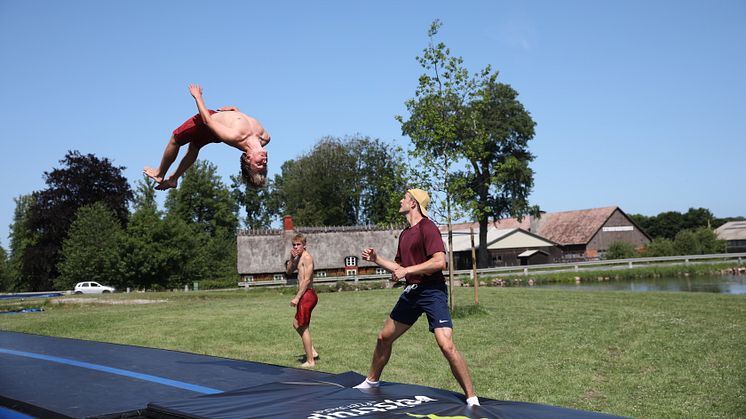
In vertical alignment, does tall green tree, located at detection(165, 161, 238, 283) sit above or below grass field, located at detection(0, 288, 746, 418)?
above

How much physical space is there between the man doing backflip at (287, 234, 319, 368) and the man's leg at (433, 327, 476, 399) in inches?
153

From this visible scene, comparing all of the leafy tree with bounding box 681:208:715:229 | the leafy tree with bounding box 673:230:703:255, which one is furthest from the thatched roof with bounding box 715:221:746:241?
the leafy tree with bounding box 673:230:703:255

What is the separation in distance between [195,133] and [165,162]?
559 millimetres

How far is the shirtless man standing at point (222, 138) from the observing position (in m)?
5.84

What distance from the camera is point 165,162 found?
21.7 ft

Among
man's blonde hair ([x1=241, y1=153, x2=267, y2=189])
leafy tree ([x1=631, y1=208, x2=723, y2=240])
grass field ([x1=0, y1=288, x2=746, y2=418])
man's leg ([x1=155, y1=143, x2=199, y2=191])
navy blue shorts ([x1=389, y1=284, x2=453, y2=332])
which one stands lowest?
grass field ([x1=0, y1=288, x2=746, y2=418])

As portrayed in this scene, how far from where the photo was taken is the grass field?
7445 mm

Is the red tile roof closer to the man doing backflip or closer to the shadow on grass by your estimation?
the shadow on grass

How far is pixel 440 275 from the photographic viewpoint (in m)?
6.15

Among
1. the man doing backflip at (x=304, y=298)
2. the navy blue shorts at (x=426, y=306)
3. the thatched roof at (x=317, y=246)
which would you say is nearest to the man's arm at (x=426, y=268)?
the navy blue shorts at (x=426, y=306)

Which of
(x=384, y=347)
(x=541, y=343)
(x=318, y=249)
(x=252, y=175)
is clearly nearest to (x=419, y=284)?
(x=384, y=347)

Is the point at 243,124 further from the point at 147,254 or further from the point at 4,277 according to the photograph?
the point at 4,277

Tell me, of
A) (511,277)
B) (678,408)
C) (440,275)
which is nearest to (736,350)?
(678,408)

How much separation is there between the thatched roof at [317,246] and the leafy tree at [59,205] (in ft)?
39.5
